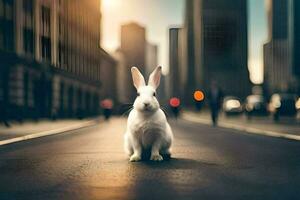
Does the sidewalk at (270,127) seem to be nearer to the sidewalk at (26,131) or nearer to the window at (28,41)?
the sidewalk at (26,131)

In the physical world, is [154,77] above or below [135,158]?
above

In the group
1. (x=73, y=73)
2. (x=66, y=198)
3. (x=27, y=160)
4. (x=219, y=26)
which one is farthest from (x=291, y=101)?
(x=219, y=26)

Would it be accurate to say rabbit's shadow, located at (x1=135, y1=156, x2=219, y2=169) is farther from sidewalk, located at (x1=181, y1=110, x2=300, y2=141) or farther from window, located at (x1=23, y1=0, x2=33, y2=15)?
window, located at (x1=23, y1=0, x2=33, y2=15)

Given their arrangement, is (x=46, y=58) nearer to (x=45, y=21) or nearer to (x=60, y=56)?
(x=45, y=21)

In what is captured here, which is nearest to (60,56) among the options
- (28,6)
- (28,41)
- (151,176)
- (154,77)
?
(28,6)

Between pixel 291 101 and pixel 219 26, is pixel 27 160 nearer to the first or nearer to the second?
pixel 291 101

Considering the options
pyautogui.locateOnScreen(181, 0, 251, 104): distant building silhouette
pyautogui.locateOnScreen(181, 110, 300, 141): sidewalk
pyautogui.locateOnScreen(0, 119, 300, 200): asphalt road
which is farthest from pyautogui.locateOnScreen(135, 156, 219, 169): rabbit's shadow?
pyautogui.locateOnScreen(181, 0, 251, 104): distant building silhouette
